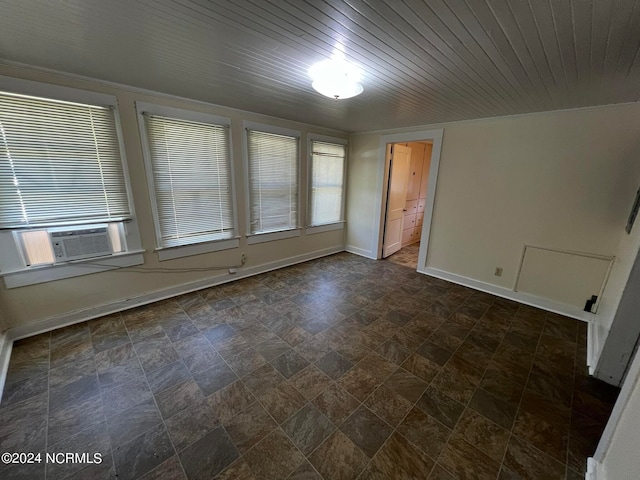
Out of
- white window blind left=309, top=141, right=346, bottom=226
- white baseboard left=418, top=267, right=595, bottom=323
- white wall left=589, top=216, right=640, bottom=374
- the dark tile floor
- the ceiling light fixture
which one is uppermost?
the ceiling light fixture

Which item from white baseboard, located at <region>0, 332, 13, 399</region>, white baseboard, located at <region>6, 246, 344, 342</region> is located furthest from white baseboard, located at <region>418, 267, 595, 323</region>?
white baseboard, located at <region>0, 332, 13, 399</region>

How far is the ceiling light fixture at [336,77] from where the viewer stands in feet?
5.94

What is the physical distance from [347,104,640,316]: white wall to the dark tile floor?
0.93 m

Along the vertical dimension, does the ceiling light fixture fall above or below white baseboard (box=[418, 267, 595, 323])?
above

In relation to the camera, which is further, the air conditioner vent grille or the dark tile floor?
the air conditioner vent grille

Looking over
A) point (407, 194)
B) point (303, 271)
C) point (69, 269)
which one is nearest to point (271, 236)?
point (303, 271)

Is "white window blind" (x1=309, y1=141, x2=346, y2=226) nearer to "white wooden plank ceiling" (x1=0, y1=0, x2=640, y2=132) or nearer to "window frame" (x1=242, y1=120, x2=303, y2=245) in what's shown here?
"window frame" (x1=242, y1=120, x2=303, y2=245)

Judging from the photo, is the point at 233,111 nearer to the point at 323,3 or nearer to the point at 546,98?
the point at 323,3

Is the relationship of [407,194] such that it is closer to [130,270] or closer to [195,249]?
[195,249]

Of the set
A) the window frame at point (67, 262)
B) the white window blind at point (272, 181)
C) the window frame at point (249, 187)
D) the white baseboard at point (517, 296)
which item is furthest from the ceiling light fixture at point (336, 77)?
the white baseboard at point (517, 296)

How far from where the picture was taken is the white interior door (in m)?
4.49

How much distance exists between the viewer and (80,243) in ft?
7.86

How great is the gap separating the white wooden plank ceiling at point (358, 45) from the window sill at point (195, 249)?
1715mm

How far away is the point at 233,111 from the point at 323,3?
2348 millimetres
